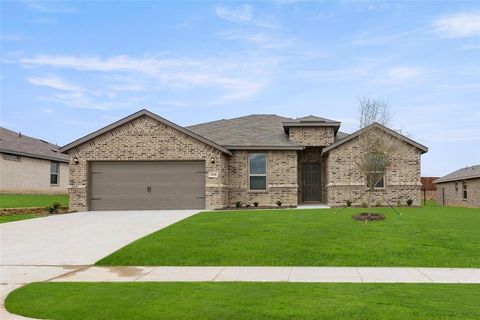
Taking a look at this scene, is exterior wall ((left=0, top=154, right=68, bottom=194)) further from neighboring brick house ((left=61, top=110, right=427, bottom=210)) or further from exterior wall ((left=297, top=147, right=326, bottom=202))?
exterior wall ((left=297, top=147, right=326, bottom=202))

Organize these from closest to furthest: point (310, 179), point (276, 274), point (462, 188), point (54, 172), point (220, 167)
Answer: point (276, 274)
point (220, 167)
point (310, 179)
point (462, 188)
point (54, 172)

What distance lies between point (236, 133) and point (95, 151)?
334 inches

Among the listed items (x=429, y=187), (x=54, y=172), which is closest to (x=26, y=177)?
→ (x=54, y=172)

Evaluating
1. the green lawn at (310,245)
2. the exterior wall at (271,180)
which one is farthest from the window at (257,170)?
the green lawn at (310,245)

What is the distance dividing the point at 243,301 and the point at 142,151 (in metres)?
17.7

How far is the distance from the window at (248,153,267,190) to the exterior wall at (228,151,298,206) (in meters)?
0.23

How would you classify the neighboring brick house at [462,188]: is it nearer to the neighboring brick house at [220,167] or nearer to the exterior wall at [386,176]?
the exterior wall at [386,176]

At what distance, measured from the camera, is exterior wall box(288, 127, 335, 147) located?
89.8 feet

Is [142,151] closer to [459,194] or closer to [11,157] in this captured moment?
[11,157]

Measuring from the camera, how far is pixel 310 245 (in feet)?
39.9

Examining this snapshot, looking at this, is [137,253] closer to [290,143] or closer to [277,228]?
[277,228]

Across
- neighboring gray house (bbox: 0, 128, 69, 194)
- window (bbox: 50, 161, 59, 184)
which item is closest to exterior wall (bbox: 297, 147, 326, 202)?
neighboring gray house (bbox: 0, 128, 69, 194)

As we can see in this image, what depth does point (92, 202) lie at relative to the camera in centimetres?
2427

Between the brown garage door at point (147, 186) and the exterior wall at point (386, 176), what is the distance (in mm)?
7372
